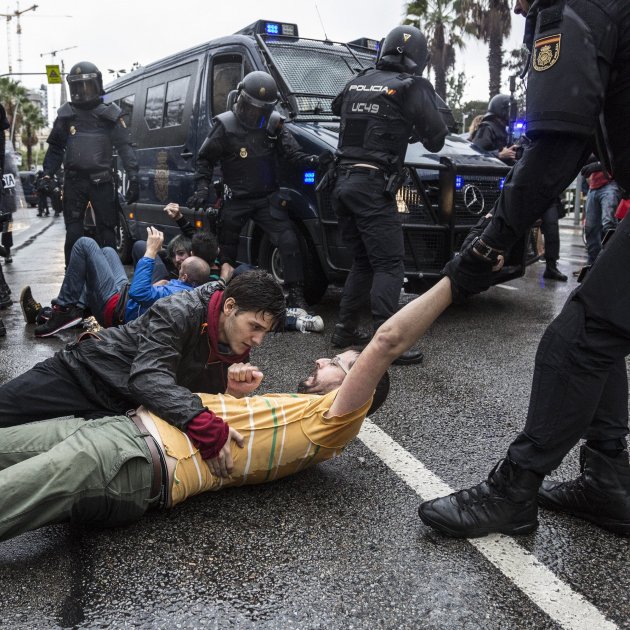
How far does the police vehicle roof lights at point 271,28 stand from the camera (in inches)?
266

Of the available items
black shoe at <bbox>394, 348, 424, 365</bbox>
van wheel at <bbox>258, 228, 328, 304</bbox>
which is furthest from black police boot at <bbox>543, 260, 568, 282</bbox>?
black shoe at <bbox>394, 348, 424, 365</bbox>

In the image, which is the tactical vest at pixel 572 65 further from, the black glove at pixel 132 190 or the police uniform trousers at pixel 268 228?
the black glove at pixel 132 190

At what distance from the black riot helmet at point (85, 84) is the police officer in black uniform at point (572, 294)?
18.3 ft

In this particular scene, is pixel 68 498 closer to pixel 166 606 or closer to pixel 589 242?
pixel 166 606

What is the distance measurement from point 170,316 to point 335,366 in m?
0.68

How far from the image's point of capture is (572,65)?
207 centimetres

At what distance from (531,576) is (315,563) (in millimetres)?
645

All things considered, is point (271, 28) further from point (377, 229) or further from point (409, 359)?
point (409, 359)

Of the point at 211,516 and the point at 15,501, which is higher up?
the point at 15,501

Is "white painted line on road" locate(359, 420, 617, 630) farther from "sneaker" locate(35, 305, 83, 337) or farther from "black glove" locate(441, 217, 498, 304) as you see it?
"sneaker" locate(35, 305, 83, 337)

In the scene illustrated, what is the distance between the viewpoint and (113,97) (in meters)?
9.86

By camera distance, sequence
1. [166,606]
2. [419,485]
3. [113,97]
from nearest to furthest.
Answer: [166,606]
[419,485]
[113,97]

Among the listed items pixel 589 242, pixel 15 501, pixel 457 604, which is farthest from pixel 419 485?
pixel 589 242

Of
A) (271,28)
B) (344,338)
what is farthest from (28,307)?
(271,28)
